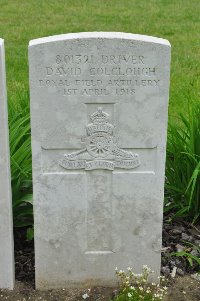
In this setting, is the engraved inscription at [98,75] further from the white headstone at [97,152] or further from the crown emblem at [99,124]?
the crown emblem at [99,124]

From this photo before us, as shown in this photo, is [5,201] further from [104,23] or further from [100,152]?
[104,23]

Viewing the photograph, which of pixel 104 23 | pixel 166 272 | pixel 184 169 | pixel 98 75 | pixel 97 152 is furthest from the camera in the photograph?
pixel 104 23

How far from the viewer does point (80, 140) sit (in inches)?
126

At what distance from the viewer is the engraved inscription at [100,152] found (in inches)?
125

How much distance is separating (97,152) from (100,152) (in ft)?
0.05

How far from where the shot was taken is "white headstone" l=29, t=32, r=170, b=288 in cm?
305

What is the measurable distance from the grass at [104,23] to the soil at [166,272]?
2.74 meters

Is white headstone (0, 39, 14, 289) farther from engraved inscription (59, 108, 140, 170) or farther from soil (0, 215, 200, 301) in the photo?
engraved inscription (59, 108, 140, 170)

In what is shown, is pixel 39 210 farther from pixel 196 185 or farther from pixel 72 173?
pixel 196 185

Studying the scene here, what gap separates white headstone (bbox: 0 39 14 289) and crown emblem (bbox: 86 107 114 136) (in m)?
0.45

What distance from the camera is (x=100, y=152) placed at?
3227 mm

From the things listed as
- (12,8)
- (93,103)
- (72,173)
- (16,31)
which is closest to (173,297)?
(72,173)

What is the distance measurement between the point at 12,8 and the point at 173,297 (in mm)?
9647

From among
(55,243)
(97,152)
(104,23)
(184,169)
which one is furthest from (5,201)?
(104,23)
